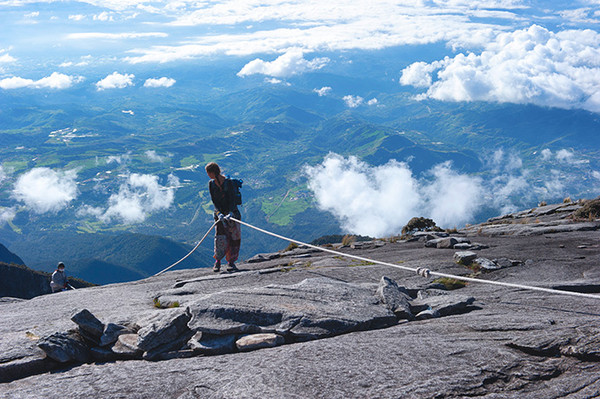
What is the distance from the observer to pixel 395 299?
1057cm

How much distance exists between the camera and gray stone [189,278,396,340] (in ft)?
28.7

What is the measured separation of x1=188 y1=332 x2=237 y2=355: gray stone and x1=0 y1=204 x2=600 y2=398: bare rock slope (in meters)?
0.03

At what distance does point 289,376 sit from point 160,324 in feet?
11.4

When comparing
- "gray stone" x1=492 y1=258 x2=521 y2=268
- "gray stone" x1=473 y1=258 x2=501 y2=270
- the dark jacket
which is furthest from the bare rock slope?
the dark jacket

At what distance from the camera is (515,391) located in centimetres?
622

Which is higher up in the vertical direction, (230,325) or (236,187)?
(236,187)

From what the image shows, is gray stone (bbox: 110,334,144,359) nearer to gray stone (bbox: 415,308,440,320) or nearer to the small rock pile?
the small rock pile

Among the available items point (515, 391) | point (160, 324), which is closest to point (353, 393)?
point (515, 391)

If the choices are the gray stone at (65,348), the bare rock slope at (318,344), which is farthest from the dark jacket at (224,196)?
the gray stone at (65,348)

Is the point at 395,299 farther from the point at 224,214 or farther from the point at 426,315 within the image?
the point at 224,214

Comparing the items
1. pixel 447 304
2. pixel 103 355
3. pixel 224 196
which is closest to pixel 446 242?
pixel 447 304

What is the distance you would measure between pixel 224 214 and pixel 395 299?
9.06 meters

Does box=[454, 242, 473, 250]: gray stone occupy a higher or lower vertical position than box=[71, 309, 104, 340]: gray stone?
lower

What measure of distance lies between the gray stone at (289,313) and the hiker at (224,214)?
6.54 metres
